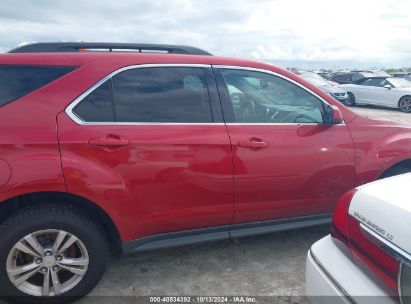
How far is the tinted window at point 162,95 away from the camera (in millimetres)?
2609

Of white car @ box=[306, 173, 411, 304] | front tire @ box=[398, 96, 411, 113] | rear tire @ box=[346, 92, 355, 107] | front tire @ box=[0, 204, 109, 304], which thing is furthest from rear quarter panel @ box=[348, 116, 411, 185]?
rear tire @ box=[346, 92, 355, 107]

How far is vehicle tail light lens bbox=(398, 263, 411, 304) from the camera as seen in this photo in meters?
1.45

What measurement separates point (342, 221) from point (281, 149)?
1003 mm

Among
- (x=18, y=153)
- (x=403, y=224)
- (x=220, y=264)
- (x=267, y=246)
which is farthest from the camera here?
(x=267, y=246)

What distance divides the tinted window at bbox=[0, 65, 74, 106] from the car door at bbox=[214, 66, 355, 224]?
3.99 ft

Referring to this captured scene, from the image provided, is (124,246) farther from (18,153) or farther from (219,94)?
(219,94)

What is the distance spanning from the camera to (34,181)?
230 centimetres

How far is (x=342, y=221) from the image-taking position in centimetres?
200

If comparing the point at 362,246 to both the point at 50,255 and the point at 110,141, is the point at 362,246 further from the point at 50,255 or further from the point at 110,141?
the point at 50,255

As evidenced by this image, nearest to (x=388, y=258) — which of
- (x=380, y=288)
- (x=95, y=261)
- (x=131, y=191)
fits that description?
(x=380, y=288)

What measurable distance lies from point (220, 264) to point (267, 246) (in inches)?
22.1

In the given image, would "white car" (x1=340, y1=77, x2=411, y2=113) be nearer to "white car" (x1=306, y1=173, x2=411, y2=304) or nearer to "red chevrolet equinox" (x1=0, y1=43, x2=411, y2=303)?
"red chevrolet equinox" (x1=0, y1=43, x2=411, y2=303)

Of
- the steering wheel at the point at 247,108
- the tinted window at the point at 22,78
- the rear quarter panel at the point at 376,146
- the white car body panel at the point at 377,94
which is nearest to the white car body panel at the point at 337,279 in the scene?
the steering wheel at the point at 247,108

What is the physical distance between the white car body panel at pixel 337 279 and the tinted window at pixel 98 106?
162 centimetres
